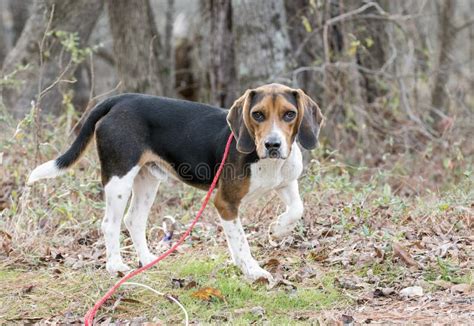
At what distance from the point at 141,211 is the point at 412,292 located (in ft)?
8.51

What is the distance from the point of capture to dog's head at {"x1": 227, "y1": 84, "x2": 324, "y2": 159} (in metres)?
5.74

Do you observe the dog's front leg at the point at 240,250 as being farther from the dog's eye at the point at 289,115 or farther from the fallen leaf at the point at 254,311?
the dog's eye at the point at 289,115

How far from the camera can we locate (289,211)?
6.50 meters

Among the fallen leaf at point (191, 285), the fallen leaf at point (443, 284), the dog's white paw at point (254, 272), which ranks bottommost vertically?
the fallen leaf at point (191, 285)

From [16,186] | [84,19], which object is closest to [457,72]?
[84,19]

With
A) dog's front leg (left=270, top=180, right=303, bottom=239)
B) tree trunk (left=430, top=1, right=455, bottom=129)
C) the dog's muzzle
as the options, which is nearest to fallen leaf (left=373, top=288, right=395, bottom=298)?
dog's front leg (left=270, top=180, right=303, bottom=239)

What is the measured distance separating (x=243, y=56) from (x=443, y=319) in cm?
694

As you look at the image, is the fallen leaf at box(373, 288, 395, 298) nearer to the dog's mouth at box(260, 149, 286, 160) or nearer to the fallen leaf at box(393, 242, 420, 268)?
the fallen leaf at box(393, 242, 420, 268)

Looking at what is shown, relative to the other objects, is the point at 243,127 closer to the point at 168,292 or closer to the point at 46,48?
the point at 168,292

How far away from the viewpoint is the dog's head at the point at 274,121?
5738 millimetres

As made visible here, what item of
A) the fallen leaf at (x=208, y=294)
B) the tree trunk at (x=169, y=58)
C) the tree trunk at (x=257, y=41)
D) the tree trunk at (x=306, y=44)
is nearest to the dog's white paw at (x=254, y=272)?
the fallen leaf at (x=208, y=294)

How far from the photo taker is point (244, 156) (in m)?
6.27

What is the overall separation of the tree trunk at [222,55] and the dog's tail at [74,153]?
5225 millimetres

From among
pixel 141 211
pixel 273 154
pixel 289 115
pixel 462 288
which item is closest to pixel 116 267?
pixel 141 211
